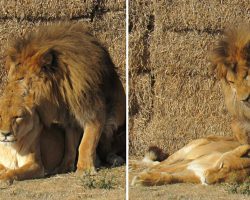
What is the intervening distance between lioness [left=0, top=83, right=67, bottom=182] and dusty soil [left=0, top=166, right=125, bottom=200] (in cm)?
13

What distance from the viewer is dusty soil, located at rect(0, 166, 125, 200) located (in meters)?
4.61

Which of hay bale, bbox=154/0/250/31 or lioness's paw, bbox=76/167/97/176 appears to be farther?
hay bale, bbox=154/0/250/31

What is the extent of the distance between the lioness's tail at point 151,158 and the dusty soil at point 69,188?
1.23ft

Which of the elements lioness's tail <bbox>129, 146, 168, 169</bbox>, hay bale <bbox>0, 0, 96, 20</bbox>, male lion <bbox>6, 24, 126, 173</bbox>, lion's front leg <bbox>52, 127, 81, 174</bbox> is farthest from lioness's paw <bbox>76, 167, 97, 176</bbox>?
hay bale <bbox>0, 0, 96, 20</bbox>

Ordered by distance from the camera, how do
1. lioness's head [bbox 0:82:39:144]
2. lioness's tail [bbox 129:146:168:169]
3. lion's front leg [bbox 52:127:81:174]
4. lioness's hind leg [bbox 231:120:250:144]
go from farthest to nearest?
lioness's tail [bbox 129:146:168:169], lion's front leg [bbox 52:127:81:174], lioness's hind leg [bbox 231:120:250:144], lioness's head [bbox 0:82:39:144]

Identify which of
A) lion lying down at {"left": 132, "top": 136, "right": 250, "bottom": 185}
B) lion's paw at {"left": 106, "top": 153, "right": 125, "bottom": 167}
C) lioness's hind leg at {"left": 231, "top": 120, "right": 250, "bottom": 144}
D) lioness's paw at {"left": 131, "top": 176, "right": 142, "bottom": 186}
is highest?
lioness's hind leg at {"left": 231, "top": 120, "right": 250, "bottom": 144}

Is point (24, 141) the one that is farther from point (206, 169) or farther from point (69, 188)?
point (206, 169)

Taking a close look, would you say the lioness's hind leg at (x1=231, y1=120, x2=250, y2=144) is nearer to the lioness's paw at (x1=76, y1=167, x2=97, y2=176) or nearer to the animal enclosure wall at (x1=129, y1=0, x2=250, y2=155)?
the animal enclosure wall at (x1=129, y1=0, x2=250, y2=155)

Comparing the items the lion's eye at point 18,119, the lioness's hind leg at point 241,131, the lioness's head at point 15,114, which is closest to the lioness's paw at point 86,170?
the lioness's head at point 15,114

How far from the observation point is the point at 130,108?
6.07 metres

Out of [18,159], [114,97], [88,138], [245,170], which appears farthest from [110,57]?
[245,170]

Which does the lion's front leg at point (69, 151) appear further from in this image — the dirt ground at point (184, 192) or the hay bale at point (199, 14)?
the hay bale at point (199, 14)

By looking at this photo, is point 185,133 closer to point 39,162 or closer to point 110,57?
point 110,57

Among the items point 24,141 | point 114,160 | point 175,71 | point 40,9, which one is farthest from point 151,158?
point 40,9
